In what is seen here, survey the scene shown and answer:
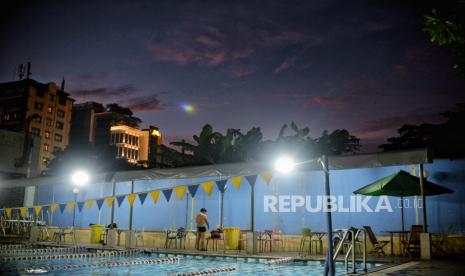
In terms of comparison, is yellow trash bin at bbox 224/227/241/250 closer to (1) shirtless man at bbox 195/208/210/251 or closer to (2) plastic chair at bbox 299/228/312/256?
(1) shirtless man at bbox 195/208/210/251

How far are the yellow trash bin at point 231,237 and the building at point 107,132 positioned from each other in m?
79.9

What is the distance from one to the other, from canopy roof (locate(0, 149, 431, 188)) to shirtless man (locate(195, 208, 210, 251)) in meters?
1.52

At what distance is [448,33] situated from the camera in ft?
21.3

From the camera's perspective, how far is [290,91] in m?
42.1

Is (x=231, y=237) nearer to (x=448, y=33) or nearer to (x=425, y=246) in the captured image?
(x=425, y=246)

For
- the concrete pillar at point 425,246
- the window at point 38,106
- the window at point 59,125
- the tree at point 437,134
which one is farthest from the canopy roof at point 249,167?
the window at point 59,125

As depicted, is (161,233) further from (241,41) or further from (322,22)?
(322,22)

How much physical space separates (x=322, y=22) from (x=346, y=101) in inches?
424

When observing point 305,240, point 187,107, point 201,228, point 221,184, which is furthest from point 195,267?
point 187,107

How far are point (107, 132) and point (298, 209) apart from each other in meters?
85.3

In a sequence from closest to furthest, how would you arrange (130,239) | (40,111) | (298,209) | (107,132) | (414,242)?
(414,242) → (298,209) → (130,239) → (40,111) → (107,132)

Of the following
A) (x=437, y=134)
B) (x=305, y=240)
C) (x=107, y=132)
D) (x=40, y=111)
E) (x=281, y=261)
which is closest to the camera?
(x=281, y=261)

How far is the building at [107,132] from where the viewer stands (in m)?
95.4

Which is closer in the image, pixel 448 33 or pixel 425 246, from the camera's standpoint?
pixel 448 33
